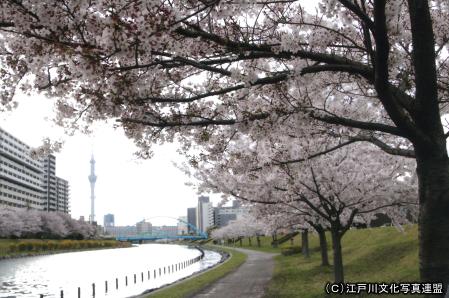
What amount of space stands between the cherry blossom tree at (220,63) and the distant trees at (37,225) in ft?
312

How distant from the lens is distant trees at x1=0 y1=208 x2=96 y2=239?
95.3 m

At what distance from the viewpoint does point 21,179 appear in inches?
6161

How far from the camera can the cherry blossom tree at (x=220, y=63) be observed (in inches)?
187

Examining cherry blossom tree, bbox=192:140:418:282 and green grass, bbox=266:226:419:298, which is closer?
cherry blossom tree, bbox=192:140:418:282

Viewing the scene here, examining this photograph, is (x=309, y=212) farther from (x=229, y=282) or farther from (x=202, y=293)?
(x=229, y=282)

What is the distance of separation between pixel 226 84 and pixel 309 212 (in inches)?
427

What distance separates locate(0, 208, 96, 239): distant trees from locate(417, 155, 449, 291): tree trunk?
9703cm

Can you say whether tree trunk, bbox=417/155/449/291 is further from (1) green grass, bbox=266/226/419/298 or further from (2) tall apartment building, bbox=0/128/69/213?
(2) tall apartment building, bbox=0/128/69/213

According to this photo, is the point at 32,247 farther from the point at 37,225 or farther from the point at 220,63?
the point at 220,63

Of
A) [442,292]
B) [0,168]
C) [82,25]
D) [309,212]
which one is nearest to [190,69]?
[82,25]

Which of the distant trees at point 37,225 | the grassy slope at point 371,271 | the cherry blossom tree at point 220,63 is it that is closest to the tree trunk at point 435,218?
the cherry blossom tree at point 220,63

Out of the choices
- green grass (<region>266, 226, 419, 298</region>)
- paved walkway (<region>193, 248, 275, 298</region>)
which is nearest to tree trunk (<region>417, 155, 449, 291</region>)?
green grass (<region>266, 226, 419, 298</region>)

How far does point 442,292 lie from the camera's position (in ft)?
19.8

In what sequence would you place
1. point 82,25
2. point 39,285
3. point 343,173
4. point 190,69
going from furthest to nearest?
point 39,285 → point 343,173 → point 190,69 → point 82,25
